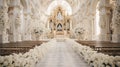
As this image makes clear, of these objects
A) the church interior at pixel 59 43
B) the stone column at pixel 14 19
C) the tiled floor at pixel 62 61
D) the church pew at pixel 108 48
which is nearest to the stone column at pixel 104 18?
the church interior at pixel 59 43

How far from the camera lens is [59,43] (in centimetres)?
2783

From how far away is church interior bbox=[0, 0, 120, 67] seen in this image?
21.2ft

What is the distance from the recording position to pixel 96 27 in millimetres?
31703

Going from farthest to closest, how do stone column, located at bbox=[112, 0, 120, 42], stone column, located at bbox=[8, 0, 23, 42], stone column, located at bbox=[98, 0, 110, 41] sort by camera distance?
stone column, located at bbox=[98, 0, 110, 41]
stone column, located at bbox=[8, 0, 23, 42]
stone column, located at bbox=[112, 0, 120, 42]

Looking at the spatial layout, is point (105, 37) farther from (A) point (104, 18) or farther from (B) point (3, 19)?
(B) point (3, 19)

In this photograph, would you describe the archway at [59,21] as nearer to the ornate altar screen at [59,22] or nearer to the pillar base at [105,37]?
the ornate altar screen at [59,22]

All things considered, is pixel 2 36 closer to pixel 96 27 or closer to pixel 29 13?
pixel 29 13

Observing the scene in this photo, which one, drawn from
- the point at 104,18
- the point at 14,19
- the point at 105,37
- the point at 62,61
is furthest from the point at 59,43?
the point at 62,61

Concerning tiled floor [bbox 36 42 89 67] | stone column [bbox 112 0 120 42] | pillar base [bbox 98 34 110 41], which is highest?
stone column [bbox 112 0 120 42]

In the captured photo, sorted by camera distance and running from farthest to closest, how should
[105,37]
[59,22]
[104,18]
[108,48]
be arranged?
[59,22] → [105,37] → [104,18] → [108,48]

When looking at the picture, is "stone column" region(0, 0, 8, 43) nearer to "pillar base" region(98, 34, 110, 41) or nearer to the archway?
"pillar base" region(98, 34, 110, 41)

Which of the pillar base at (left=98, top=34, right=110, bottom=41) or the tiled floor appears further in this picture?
the pillar base at (left=98, top=34, right=110, bottom=41)

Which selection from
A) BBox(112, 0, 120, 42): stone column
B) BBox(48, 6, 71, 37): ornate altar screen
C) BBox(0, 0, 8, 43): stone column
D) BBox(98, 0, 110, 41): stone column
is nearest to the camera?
BBox(112, 0, 120, 42): stone column

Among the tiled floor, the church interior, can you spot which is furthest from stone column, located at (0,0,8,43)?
the tiled floor
